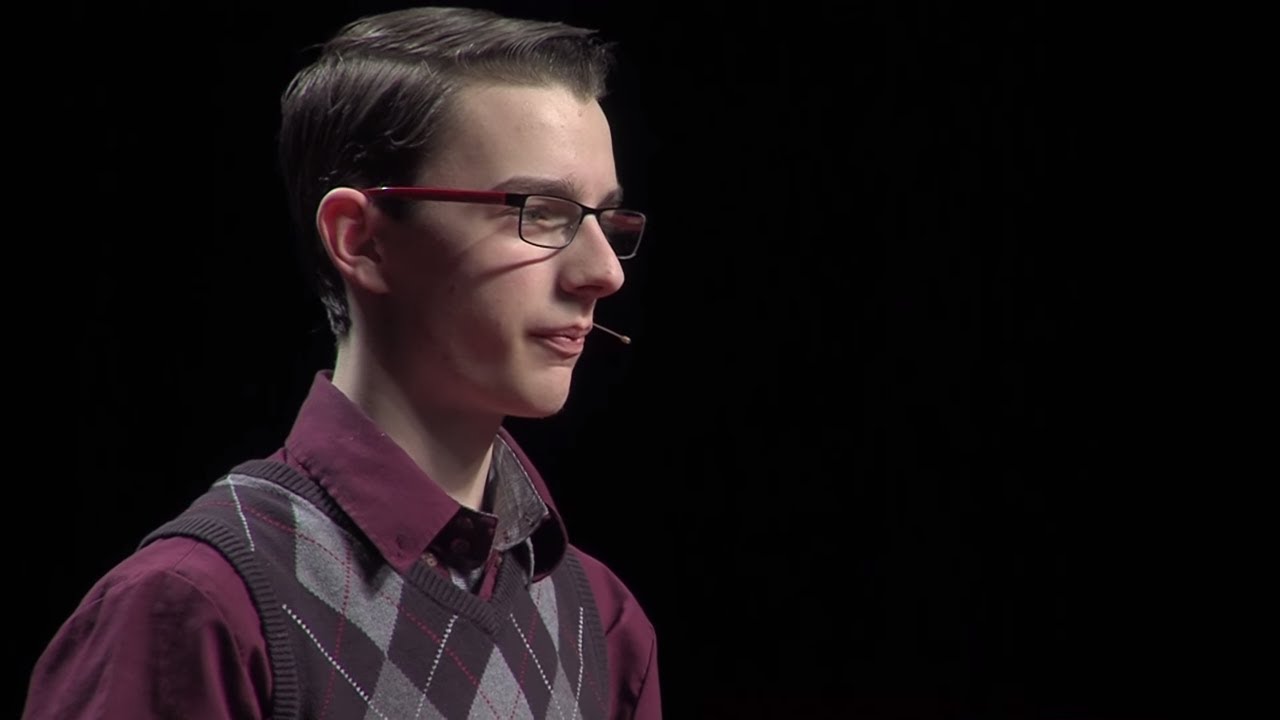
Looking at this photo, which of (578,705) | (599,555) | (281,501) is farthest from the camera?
(599,555)

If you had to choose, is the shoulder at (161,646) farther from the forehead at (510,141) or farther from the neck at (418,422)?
the forehead at (510,141)

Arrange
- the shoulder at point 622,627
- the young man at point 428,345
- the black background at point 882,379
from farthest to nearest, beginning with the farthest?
the black background at point 882,379 < the shoulder at point 622,627 < the young man at point 428,345

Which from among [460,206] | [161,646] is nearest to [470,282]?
[460,206]

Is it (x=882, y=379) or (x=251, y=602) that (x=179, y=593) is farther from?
(x=882, y=379)

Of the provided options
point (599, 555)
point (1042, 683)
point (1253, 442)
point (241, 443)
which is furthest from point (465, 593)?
point (1253, 442)

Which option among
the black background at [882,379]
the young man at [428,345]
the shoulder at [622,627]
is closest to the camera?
the young man at [428,345]

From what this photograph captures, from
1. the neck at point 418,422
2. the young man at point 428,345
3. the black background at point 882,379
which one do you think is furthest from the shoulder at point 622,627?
the black background at point 882,379

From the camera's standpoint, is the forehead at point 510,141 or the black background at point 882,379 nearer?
the forehead at point 510,141

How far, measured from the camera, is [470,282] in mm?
1471

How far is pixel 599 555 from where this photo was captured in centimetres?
250

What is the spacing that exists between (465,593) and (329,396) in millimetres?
209

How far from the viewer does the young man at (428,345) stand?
141 centimetres

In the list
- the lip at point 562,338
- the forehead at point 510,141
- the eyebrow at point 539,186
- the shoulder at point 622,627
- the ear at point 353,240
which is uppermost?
the forehead at point 510,141

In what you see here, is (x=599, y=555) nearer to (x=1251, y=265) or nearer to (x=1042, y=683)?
(x=1042, y=683)
